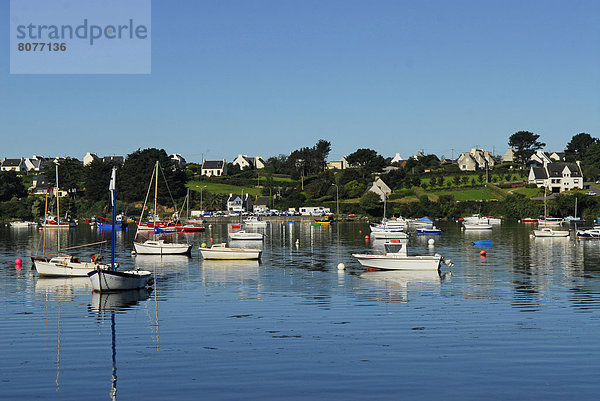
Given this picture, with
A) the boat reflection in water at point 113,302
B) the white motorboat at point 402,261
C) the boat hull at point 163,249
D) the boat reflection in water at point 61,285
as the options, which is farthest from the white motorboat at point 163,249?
the boat reflection in water at point 113,302

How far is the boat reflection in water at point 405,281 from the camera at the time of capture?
174 ft

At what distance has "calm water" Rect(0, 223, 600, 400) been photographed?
2698 cm

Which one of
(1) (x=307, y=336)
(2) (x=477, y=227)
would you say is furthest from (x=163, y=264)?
(2) (x=477, y=227)

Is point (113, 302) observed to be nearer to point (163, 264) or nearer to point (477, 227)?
point (163, 264)

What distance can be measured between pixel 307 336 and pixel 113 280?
20.7 metres

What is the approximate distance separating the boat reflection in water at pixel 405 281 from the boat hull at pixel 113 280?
66.5 feet

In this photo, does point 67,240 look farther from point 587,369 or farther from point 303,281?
point 587,369

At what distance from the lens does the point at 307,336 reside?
3634 cm

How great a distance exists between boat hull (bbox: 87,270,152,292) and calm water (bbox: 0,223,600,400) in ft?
3.21

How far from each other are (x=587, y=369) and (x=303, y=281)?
111 ft

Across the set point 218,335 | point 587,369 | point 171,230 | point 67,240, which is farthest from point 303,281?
point 171,230

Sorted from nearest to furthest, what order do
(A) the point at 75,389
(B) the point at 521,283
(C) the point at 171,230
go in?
(A) the point at 75,389 < (B) the point at 521,283 < (C) the point at 171,230

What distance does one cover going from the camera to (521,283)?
59.5 meters

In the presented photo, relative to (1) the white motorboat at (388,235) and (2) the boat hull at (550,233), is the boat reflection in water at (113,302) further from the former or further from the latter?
(2) the boat hull at (550,233)
